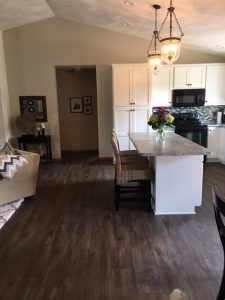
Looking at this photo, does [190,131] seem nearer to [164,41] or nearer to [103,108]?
[103,108]

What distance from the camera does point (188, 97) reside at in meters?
6.04

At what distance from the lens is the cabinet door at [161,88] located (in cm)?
601

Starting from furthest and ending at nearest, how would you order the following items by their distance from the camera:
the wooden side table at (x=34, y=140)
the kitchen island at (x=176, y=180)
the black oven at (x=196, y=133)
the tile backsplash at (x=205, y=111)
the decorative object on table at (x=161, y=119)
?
the tile backsplash at (x=205, y=111)
the wooden side table at (x=34, y=140)
the black oven at (x=196, y=133)
the decorative object on table at (x=161, y=119)
the kitchen island at (x=176, y=180)

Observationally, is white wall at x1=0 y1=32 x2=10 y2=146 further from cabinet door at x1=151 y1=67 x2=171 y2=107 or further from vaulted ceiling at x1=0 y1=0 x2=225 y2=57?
cabinet door at x1=151 y1=67 x2=171 y2=107

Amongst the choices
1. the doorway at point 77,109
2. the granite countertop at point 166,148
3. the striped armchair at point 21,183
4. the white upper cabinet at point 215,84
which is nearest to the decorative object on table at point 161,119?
the granite countertop at point 166,148

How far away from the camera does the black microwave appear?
19.7ft

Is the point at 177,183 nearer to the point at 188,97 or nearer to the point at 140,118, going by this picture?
the point at 140,118

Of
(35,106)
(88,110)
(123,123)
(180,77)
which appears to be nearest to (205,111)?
(180,77)

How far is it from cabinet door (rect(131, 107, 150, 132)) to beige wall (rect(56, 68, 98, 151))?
6.64ft

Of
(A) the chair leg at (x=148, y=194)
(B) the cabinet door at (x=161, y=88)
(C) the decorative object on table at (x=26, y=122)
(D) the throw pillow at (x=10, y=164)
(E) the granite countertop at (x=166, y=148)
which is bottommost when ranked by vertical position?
(A) the chair leg at (x=148, y=194)

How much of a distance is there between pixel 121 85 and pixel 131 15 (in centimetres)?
160

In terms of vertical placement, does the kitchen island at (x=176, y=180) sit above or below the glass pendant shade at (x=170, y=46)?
below

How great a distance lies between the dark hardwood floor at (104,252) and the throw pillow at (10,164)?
60 centimetres

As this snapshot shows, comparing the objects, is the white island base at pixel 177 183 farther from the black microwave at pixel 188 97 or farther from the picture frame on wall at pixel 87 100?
the picture frame on wall at pixel 87 100
